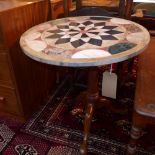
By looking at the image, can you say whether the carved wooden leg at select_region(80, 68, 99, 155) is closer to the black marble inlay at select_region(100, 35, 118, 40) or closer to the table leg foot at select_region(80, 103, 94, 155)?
the table leg foot at select_region(80, 103, 94, 155)

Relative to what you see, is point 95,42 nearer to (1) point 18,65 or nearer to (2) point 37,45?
(2) point 37,45

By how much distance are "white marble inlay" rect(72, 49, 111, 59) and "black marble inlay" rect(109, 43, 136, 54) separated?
4 cm

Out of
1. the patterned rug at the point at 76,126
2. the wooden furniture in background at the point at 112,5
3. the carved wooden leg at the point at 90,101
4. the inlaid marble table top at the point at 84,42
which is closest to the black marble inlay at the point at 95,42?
the inlaid marble table top at the point at 84,42

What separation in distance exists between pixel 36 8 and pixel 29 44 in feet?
1.71

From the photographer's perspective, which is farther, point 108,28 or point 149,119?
point 108,28

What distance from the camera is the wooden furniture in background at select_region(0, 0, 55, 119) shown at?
1.17 meters

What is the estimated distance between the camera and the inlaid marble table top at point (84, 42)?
83 cm

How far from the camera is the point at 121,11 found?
1.43 metres

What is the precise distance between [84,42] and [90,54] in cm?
16

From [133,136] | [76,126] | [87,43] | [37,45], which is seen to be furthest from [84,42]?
[76,126]

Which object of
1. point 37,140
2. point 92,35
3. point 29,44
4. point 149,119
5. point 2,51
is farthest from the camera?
point 37,140

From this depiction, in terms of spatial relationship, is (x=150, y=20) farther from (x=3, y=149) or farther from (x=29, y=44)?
(x=3, y=149)

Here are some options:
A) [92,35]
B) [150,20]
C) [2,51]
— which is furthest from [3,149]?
[150,20]

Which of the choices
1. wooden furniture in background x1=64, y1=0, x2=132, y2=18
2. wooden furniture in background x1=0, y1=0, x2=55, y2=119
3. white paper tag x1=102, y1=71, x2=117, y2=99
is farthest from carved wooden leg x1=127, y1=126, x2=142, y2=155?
wooden furniture in background x1=64, y1=0, x2=132, y2=18
